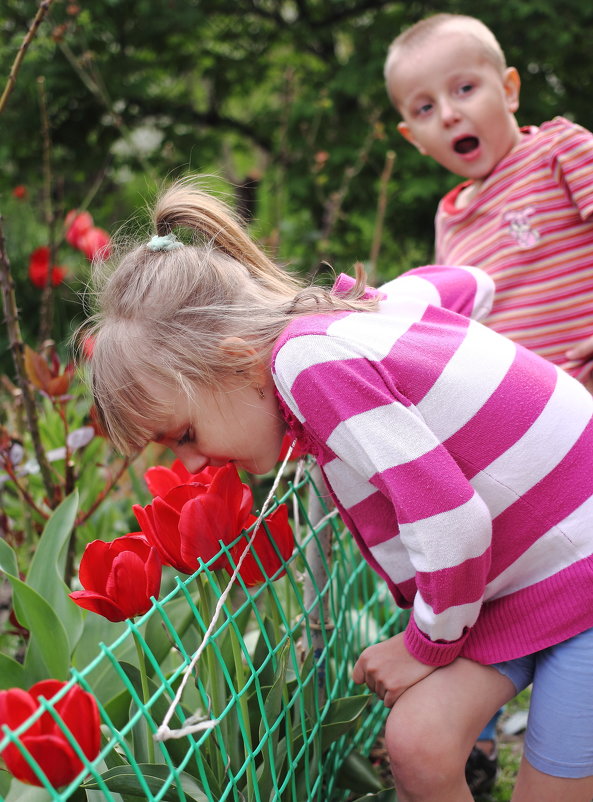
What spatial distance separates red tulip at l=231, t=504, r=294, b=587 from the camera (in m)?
1.23

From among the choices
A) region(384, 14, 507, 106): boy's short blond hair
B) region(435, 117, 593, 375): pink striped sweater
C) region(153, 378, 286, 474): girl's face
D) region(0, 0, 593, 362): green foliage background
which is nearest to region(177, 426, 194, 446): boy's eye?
region(153, 378, 286, 474): girl's face

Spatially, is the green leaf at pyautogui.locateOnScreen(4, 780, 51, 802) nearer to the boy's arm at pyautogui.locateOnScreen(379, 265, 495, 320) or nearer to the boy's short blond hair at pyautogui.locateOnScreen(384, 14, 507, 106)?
the boy's arm at pyautogui.locateOnScreen(379, 265, 495, 320)

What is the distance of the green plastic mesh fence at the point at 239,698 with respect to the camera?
3.43ft

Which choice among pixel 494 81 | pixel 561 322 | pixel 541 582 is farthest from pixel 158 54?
pixel 541 582

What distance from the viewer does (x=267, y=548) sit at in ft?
4.11

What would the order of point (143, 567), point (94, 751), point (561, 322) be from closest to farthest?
point (94, 751), point (143, 567), point (561, 322)

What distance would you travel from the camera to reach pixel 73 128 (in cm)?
502

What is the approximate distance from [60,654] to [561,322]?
134cm

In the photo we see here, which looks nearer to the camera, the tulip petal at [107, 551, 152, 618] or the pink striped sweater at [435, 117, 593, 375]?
the tulip petal at [107, 551, 152, 618]

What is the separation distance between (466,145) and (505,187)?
0.15 m

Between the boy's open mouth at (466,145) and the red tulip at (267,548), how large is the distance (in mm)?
1221

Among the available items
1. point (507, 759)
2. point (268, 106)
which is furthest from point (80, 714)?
point (268, 106)

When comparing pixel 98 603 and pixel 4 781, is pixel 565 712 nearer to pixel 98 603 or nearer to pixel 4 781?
pixel 98 603

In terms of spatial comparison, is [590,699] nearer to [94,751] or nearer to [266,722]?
[266,722]
